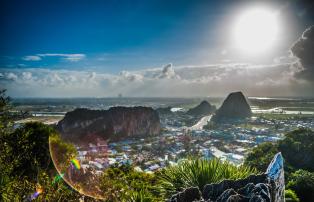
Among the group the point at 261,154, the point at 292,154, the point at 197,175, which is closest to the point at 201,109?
the point at 292,154

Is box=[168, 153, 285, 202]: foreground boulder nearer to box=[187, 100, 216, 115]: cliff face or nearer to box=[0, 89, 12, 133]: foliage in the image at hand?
box=[0, 89, 12, 133]: foliage

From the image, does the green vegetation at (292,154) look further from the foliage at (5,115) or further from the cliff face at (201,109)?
the cliff face at (201,109)

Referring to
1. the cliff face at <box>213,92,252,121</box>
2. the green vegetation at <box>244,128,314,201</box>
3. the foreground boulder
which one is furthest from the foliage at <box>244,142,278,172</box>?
the cliff face at <box>213,92,252,121</box>

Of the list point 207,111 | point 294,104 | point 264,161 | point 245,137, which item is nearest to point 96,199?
point 264,161

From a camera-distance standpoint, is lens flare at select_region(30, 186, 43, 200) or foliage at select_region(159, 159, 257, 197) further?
foliage at select_region(159, 159, 257, 197)

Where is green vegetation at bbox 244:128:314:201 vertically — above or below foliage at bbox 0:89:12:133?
below

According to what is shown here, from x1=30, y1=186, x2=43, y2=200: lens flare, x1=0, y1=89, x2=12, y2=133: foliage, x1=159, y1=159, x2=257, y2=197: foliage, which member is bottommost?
x1=159, y1=159, x2=257, y2=197: foliage
